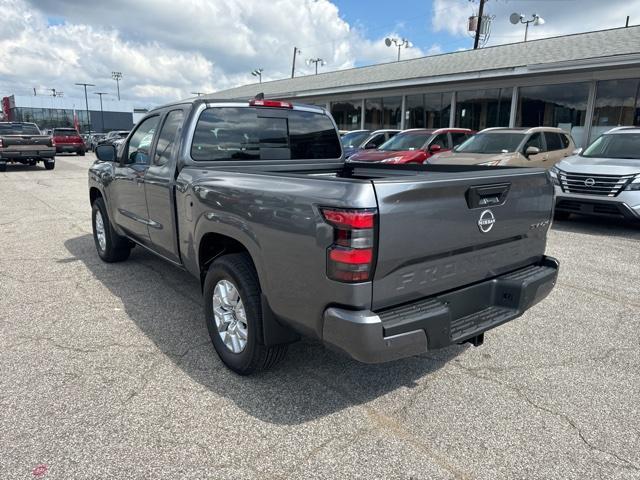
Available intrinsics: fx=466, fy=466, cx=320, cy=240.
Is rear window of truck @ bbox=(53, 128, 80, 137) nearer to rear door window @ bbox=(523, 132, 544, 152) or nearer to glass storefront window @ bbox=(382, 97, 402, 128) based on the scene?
glass storefront window @ bbox=(382, 97, 402, 128)

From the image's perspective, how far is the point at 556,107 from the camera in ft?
52.1

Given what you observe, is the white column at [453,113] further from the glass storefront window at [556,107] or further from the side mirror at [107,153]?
the side mirror at [107,153]

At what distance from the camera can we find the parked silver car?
294 inches

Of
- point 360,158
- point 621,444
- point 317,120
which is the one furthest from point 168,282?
point 360,158

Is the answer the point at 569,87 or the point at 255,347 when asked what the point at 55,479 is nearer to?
the point at 255,347

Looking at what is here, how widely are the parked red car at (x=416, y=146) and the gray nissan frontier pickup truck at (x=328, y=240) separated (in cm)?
790

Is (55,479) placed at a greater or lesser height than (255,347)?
lesser

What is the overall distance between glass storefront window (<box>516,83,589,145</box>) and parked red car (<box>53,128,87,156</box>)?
87.1 feet

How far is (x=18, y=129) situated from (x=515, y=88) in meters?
21.9

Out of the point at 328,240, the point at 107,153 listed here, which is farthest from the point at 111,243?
the point at 328,240

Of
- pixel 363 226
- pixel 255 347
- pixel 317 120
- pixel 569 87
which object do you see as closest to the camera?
pixel 363 226

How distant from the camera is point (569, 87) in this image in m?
15.4

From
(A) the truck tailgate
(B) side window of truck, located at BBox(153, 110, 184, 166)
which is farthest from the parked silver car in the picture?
(B) side window of truck, located at BBox(153, 110, 184, 166)

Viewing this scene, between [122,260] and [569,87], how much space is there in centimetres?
1526
